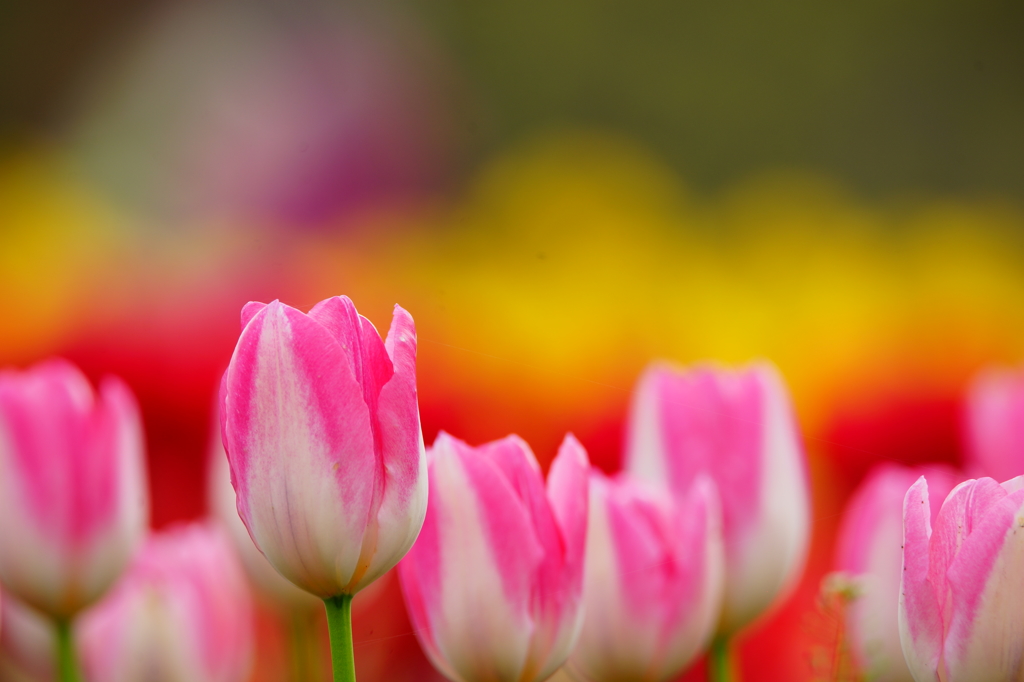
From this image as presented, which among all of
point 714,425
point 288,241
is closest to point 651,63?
point 288,241

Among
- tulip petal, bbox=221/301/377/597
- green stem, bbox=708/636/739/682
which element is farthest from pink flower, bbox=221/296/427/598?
green stem, bbox=708/636/739/682

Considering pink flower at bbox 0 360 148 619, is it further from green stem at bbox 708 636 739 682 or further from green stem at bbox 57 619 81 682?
green stem at bbox 708 636 739 682

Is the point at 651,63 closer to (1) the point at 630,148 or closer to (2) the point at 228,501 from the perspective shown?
(1) the point at 630,148

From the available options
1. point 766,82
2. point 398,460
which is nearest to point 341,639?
point 398,460

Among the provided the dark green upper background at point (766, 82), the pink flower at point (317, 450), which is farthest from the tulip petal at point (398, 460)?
the dark green upper background at point (766, 82)

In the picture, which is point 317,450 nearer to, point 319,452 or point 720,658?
point 319,452

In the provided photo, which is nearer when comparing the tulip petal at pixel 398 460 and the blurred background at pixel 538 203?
the tulip petal at pixel 398 460

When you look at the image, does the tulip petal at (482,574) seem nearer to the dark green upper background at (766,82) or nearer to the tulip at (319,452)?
the tulip at (319,452)

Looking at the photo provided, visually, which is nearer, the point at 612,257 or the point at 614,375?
the point at 614,375
